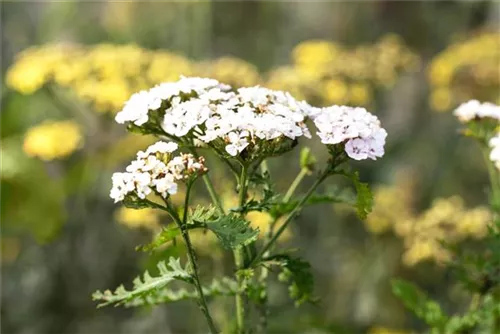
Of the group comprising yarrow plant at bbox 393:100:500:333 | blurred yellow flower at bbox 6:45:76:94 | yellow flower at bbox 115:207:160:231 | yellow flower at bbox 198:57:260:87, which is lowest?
yarrow plant at bbox 393:100:500:333

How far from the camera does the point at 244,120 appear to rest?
1812mm

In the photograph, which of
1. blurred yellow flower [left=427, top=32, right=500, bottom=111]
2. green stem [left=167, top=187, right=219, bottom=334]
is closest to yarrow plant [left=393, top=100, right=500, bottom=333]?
green stem [left=167, top=187, right=219, bottom=334]

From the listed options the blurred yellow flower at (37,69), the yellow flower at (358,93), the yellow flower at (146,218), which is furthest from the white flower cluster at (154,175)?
the yellow flower at (358,93)

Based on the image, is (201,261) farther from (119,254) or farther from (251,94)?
(251,94)

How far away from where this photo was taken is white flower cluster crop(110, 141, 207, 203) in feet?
5.59

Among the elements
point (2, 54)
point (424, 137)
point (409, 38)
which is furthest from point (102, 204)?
point (409, 38)

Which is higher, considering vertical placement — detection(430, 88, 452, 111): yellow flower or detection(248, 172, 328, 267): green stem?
detection(430, 88, 452, 111): yellow flower

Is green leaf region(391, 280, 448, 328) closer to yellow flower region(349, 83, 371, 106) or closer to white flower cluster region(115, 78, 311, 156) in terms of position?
white flower cluster region(115, 78, 311, 156)

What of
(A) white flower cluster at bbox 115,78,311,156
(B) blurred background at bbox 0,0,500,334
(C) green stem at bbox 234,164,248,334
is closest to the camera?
(A) white flower cluster at bbox 115,78,311,156

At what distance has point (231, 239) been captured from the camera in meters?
1.74

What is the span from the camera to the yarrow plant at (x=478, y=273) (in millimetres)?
2334

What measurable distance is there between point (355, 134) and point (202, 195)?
2.13m

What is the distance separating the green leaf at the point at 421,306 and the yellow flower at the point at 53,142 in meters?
1.71

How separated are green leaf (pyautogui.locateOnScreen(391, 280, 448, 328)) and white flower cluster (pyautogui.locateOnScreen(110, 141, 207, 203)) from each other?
1065mm
